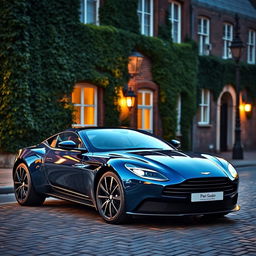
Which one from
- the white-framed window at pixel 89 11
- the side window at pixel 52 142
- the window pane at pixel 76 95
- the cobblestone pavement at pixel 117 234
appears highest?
the white-framed window at pixel 89 11

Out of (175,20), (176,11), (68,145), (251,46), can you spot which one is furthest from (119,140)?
(251,46)

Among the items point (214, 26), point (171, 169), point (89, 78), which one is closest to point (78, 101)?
point (89, 78)

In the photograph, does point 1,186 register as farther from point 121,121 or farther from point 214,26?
point 214,26

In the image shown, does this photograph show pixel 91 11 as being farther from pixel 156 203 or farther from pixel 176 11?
pixel 156 203

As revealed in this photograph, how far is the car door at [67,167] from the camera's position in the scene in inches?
341

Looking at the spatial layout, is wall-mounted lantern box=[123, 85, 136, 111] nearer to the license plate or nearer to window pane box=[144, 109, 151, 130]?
window pane box=[144, 109, 151, 130]

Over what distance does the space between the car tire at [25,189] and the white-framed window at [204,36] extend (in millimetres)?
20256

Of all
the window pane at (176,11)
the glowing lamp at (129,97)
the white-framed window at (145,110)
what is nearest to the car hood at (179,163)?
the glowing lamp at (129,97)

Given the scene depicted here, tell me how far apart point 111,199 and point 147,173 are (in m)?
0.68

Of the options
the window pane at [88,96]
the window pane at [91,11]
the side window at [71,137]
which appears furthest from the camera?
the window pane at [91,11]

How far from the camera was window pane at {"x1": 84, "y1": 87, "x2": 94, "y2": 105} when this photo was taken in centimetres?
2147

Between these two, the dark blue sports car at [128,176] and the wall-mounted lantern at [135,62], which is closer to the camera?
the dark blue sports car at [128,176]

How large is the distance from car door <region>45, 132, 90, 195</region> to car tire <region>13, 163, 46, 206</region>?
51 centimetres

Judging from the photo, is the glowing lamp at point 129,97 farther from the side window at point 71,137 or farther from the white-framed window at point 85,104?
the side window at point 71,137
